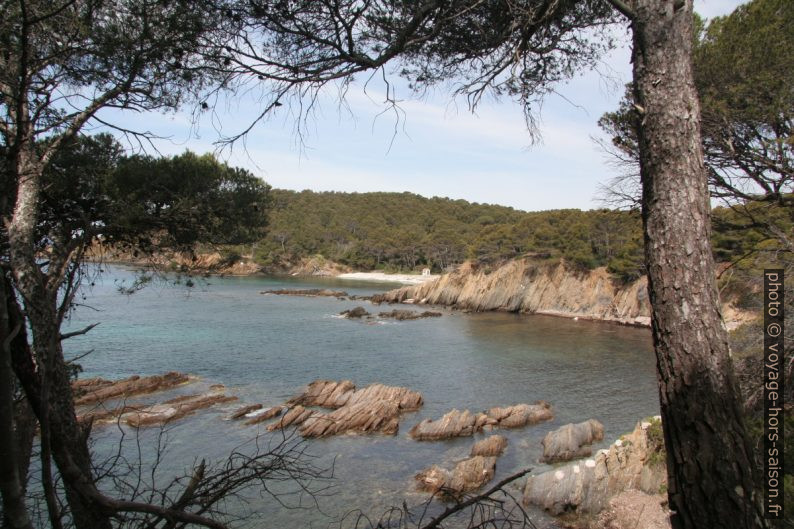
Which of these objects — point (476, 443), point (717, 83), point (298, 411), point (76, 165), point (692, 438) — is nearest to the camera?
point (692, 438)

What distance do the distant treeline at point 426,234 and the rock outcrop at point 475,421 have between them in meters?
21.2

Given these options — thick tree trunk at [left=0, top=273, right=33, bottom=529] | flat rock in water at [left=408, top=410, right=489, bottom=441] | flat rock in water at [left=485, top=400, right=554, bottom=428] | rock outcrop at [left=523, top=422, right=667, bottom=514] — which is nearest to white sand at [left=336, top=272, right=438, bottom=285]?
flat rock in water at [left=485, top=400, right=554, bottom=428]

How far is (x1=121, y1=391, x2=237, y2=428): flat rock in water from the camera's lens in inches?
551

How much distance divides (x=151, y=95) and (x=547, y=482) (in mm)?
9306

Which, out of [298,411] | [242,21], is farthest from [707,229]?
[298,411]

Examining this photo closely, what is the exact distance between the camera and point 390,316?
3684 centimetres

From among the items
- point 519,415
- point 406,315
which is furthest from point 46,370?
point 406,315

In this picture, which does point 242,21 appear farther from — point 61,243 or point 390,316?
point 390,316

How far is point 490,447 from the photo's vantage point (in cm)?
1232

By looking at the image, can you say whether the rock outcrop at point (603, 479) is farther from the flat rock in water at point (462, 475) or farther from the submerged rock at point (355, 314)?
the submerged rock at point (355, 314)

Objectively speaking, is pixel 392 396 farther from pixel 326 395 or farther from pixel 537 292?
pixel 537 292

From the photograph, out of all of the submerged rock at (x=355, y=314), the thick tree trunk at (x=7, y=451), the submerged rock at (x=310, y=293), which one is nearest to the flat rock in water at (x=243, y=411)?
the thick tree trunk at (x=7, y=451)

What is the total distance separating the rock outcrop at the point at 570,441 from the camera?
12008mm

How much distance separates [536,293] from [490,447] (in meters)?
30.7
